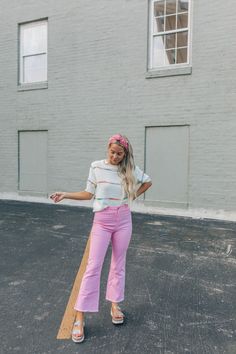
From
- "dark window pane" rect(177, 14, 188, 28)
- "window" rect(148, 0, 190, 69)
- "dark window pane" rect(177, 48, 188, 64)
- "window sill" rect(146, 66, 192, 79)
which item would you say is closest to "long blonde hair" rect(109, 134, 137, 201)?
"window sill" rect(146, 66, 192, 79)

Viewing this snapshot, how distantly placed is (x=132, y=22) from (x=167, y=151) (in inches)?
153

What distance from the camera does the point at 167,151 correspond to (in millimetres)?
9227

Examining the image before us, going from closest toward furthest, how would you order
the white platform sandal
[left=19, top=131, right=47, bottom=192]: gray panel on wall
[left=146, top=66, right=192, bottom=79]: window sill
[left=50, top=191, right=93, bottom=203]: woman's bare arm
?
the white platform sandal → [left=50, top=191, right=93, bottom=203]: woman's bare arm → [left=146, top=66, right=192, bottom=79]: window sill → [left=19, top=131, right=47, bottom=192]: gray panel on wall

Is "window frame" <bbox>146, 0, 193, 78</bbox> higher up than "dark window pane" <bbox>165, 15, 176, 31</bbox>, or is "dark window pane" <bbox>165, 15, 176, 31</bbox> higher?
"dark window pane" <bbox>165, 15, 176, 31</bbox>

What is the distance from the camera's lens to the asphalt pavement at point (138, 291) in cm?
295

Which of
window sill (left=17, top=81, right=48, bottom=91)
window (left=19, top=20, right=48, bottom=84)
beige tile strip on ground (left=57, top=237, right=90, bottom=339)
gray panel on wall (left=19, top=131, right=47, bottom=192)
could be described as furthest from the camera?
gray panel on wall (left=19, top=131, right=47, bottom=192)

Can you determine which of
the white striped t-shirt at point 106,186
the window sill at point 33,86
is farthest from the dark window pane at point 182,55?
the white striped t-shirt at point 106,186

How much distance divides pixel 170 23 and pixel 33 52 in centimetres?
488

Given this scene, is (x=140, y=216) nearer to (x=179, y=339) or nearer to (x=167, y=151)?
(x=167, y=151)

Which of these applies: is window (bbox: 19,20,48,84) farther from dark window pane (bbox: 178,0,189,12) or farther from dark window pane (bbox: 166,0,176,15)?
dark window pane (bbox: 178,0,189,12)

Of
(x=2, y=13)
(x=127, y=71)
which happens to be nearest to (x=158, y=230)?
(x=127, y=71)

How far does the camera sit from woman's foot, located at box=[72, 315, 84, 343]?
2.95 m

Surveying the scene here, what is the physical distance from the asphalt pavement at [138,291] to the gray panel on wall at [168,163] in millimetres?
1753

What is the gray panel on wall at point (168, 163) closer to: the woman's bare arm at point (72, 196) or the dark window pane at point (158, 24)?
the dark window pane at point (158, 24)
